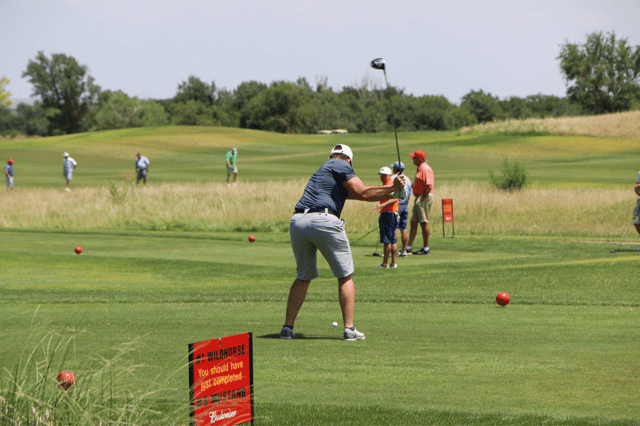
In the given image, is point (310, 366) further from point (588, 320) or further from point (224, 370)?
point (588, 320)

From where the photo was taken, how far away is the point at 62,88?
116875 millimetres

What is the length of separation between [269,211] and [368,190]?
18.0 meters

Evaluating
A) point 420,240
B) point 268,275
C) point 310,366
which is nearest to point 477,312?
point 310,366

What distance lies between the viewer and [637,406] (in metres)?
4.61

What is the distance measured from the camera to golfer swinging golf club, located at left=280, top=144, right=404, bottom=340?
6602 millimetres

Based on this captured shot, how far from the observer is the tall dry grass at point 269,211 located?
22.1 m

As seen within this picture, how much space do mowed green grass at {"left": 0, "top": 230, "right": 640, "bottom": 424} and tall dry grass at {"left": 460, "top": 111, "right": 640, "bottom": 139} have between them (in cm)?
5025

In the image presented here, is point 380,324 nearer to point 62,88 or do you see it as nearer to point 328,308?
point 328,308

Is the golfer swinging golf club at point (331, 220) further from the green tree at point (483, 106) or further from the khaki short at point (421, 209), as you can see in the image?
the green tree at point (483, 106)

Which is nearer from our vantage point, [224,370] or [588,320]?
[224,370]

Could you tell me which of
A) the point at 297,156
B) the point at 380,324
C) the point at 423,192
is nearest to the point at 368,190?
the point at 380,324

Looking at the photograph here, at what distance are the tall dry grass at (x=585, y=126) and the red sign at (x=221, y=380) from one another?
63.7m

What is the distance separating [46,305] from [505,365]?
20.3ft

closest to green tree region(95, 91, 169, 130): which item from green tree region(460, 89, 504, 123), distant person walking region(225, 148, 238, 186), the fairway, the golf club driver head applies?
green tree region(460, 89, 504, 123)
